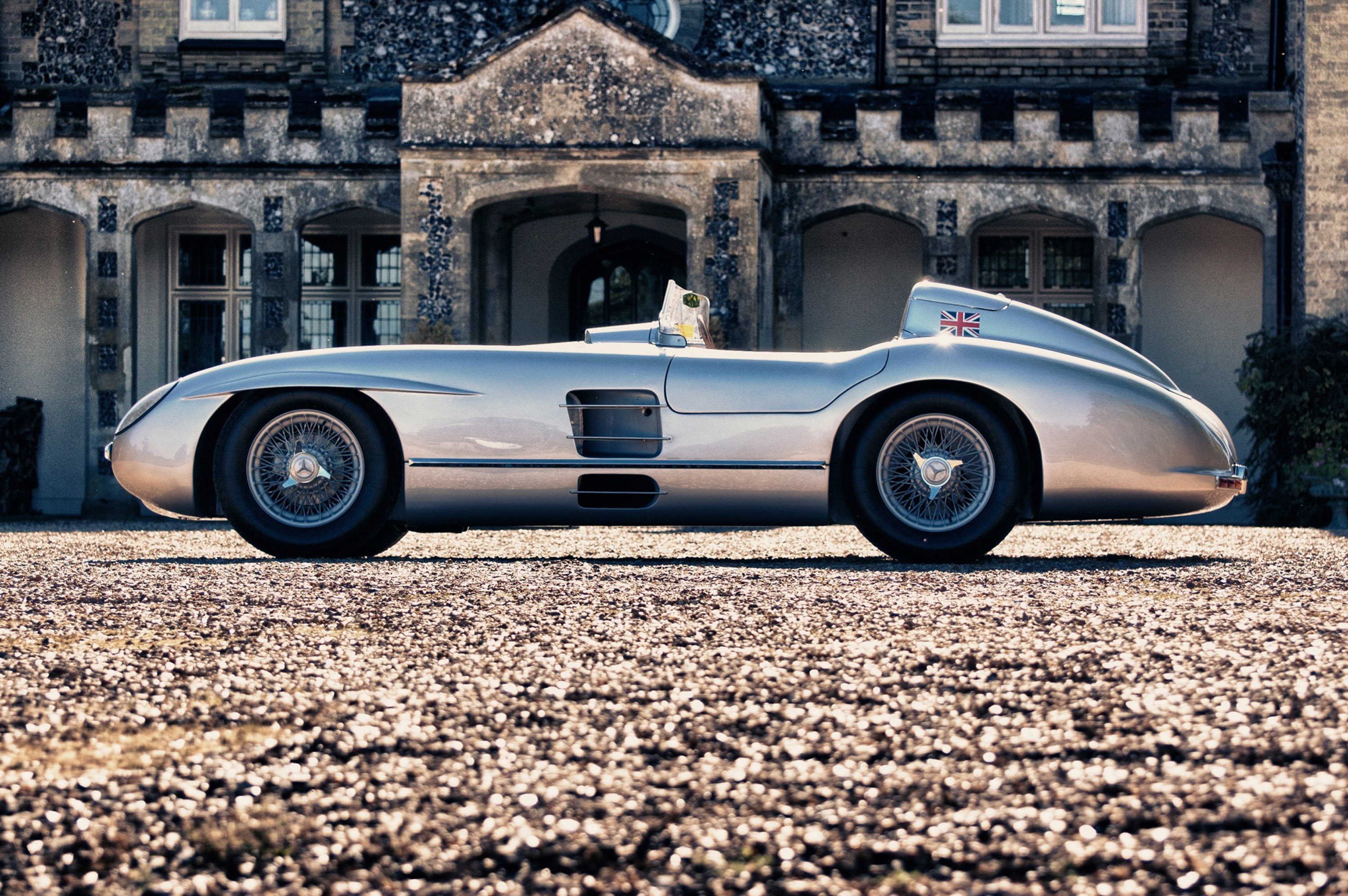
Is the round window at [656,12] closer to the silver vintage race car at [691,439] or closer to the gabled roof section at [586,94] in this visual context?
the gabled roof section at [586,94]

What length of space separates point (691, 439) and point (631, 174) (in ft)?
25.9

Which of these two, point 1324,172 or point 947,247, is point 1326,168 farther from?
point 947,247

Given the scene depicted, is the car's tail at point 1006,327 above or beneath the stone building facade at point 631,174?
beneath

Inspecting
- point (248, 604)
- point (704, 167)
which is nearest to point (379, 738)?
point (248, 604)

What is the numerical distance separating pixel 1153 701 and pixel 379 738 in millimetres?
1198

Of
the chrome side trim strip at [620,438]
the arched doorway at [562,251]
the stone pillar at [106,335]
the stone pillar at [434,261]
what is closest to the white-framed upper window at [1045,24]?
the arched doorway at [562,251]

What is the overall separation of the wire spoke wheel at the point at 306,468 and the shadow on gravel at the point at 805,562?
0.69ft

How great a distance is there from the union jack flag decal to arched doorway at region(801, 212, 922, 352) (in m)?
10.0

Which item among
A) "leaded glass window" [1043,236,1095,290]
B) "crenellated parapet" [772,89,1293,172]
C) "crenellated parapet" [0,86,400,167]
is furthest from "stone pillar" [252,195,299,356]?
"leaded glass window" [1043,236,1095,290]

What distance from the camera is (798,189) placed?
46.1ft

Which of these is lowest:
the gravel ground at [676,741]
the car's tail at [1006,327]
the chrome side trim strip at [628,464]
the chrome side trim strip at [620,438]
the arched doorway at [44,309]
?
the gravel ground at [676,741]

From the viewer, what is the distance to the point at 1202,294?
611 inches

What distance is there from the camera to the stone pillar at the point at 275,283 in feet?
46.7

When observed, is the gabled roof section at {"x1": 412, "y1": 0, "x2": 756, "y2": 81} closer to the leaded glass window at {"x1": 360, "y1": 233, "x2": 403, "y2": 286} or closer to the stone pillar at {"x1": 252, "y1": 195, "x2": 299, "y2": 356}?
the stone pillar at {"x1": 252, "y1": 195, "x2": 299, "y2": 356}
